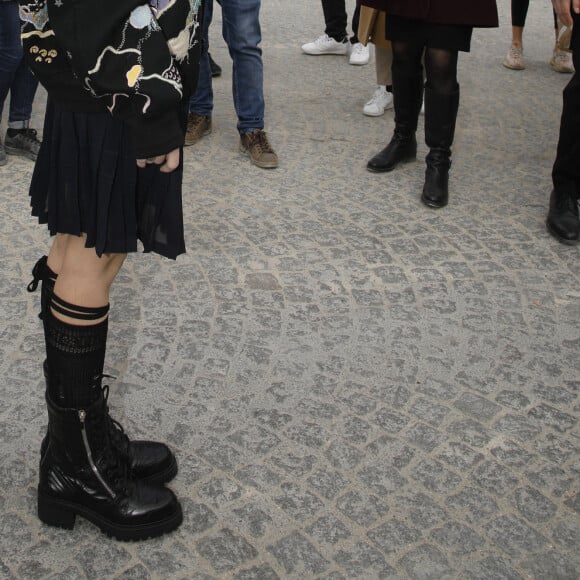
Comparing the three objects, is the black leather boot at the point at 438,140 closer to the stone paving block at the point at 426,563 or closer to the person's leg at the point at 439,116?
the person's leg at the point at 439,116

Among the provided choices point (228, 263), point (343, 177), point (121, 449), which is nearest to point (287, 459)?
point (121, 449)

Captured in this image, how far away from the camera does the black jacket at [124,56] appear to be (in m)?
1.44

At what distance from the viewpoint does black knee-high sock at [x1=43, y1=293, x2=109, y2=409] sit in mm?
1847

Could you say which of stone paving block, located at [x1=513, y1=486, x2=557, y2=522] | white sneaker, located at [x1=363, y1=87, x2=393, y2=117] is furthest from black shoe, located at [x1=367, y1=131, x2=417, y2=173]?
stone paving block, located at [x1=513, y1=486, x2=557, y2=522]

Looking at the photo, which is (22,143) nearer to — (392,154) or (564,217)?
(392,154)

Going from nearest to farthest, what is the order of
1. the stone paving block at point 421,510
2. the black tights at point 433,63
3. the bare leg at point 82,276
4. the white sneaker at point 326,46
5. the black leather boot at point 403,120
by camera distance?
1. the bare leg at point 82,276
2. the stone paving block at point 421,510
3. the black tights at point 433,63
4. the black leather boot at point 403,120
5. the white sneaker at point 326,46

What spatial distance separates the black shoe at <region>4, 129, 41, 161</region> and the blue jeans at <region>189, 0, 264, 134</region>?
3.00 ft

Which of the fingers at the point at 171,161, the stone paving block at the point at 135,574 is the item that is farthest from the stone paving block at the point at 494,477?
the fingers at the point at 171,161

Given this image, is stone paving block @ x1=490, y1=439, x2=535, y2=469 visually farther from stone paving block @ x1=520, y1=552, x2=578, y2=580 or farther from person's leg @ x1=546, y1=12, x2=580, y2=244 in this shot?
person's leg @ x1=546, y1=12, x2=580, y2=244

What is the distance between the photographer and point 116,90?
4.87 ft

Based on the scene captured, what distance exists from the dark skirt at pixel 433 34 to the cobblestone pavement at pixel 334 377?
29.5 inches

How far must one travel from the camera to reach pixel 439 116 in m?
3.92

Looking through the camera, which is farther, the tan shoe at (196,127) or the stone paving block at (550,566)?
the tan shoe at (196,127)

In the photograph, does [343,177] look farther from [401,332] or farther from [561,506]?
[561,506]
